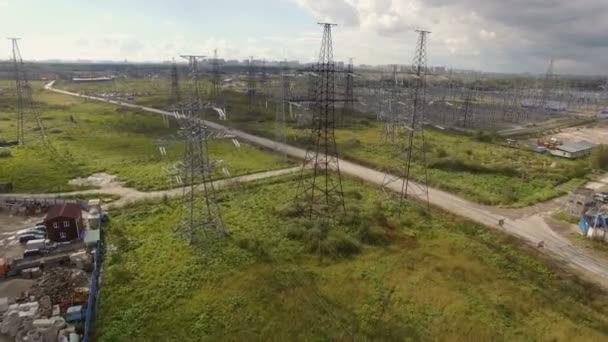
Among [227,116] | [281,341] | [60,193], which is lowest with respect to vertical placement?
[281,341]

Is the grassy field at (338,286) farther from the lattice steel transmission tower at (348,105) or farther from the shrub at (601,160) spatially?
the lattice steel transmission tower at (348,105)

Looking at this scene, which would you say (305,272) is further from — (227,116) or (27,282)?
(227,116)

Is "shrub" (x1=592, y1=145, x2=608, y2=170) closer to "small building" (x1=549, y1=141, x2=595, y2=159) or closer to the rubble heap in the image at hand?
"small building" (x1=549, y1=141, x2=595, y2=159)

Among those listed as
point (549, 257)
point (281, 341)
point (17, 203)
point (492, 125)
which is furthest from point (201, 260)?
point (492, 125)

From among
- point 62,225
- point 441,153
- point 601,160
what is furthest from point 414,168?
point 62,225

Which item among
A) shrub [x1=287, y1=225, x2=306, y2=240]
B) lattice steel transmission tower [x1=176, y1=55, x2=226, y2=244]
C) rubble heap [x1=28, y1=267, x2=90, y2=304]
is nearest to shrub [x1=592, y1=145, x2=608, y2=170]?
shrub [x1=287, y1=225, x2=306, y2=240]

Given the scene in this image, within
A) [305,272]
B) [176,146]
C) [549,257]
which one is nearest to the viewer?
[305,272]

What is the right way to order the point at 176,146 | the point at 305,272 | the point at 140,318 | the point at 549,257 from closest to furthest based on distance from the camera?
the point at 140,318, the point at 305,272, the point at 549,257, the point at 176,146
